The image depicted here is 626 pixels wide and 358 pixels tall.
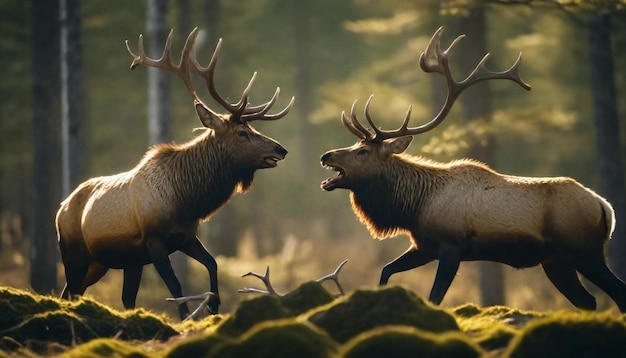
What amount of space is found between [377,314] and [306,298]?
1.02m

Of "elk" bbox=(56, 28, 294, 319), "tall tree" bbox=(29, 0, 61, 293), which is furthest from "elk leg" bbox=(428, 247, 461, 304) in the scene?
"tall tree" bbox=(29, 0, 61, 293)

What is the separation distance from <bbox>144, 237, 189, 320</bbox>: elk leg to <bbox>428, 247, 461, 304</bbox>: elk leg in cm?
Result: 240

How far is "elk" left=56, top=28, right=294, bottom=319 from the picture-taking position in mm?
10266

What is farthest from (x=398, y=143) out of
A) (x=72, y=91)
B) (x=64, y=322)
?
(x=72, y=91)

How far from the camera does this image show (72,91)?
16.2m

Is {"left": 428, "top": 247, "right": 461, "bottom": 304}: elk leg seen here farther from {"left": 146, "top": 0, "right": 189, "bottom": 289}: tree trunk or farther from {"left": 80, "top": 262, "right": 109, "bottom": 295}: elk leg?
{"left": 146, "top": 0, "right": 189, "bottom": 289}: tree trunk

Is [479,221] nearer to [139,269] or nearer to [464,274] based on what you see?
[139,269]

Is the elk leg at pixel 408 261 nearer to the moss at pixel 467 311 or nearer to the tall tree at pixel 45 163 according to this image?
the moss at pixel 467 311

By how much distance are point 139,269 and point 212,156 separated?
4.61 feet

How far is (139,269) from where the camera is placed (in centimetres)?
1062

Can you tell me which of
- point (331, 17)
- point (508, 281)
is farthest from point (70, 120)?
point (331, 17)

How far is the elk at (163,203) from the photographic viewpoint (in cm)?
1027

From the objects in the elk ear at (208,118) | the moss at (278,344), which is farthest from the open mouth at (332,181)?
the moss at (278,344)

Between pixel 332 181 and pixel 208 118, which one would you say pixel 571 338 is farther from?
pixel 208 118
